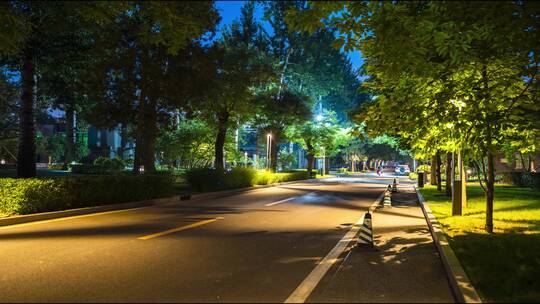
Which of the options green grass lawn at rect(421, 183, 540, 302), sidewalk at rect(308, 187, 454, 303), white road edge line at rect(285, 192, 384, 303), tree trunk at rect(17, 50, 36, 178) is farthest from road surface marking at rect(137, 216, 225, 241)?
tree trunk at rect(17, 50, 36, 178)

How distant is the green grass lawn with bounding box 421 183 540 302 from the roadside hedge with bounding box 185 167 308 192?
41.5ft

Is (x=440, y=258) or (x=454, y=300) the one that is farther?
(x=440, y=258)

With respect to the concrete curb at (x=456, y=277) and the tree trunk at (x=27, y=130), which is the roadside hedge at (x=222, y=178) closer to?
the tree trunk at (x=27, y=130)

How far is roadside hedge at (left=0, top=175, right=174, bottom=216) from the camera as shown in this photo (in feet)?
38.8

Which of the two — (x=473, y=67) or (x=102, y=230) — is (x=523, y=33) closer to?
(x=473, y=67)

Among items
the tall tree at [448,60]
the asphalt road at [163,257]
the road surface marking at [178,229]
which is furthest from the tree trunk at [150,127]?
the tall tree at [448,60]

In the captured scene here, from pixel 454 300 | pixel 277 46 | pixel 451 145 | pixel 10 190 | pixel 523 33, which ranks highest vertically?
pixel 277 46

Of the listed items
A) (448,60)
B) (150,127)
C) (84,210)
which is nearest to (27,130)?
(84,210)

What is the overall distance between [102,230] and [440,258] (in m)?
7.46

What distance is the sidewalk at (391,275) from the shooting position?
215 inches

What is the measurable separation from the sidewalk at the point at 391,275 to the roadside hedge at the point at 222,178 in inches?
563

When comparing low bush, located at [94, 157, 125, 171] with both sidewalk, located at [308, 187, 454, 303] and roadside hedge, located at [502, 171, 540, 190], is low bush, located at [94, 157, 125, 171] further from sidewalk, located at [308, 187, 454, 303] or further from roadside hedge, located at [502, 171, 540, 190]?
sidewalk, located at [308, 187, 454, 303]

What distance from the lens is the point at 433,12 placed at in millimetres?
6754

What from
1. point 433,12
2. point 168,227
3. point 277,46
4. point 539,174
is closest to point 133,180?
point 168,227
